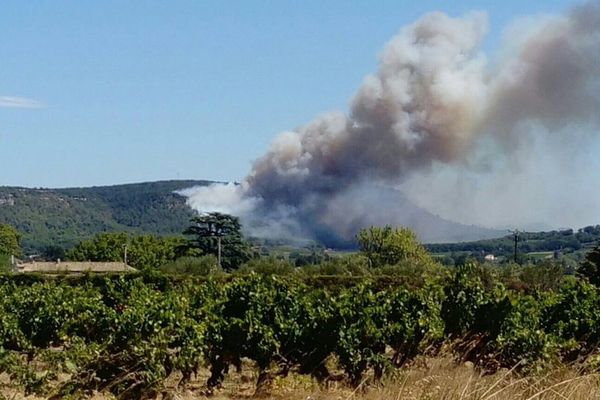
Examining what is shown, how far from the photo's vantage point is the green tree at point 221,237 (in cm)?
7031

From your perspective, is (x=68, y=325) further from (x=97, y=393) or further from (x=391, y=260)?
(x=391, y=260)

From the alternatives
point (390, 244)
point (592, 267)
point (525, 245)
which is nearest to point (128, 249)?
point (390, 244)

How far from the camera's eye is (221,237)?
71.3 meters

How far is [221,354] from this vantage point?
1309 centimetres

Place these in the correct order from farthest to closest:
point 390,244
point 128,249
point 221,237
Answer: point 128,249
point 390,244
point 221,237

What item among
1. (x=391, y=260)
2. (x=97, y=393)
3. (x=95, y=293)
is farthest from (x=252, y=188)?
(x=97, y=393)

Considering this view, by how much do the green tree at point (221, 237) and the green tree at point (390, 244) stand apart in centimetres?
945

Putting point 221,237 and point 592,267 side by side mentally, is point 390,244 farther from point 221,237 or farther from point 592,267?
point 592,267

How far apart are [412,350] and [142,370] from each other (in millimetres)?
3533

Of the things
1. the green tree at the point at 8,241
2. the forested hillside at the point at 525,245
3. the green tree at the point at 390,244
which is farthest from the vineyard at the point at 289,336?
the forested hillside at the point at 525,245

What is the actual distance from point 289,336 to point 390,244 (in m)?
61.7

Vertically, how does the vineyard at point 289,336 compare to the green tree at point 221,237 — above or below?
below

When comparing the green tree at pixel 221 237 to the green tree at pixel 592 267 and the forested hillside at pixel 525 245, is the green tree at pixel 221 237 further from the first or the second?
the forested hillside at pixel 525 245

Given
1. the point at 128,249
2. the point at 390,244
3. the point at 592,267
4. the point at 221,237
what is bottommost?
the point at 592,267
